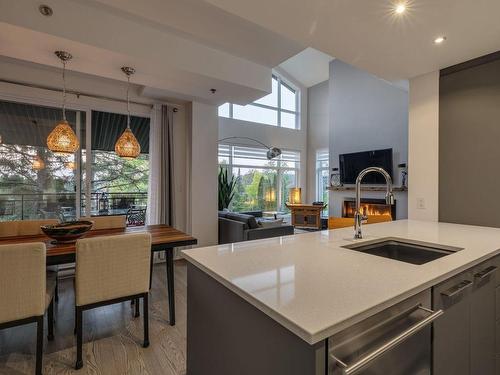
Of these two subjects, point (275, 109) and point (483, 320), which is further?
point (275, 109)

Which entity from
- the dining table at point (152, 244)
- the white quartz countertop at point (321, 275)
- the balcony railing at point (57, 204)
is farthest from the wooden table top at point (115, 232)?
the balcony railing at point (57, 204)

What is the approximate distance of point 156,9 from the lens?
2453 millimetres

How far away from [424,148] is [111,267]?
281cm

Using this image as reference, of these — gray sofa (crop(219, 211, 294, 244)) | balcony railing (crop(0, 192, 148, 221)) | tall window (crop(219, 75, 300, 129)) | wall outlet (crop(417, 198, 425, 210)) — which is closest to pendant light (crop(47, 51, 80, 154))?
balcony railing (crop(0, 192, 148, 221))

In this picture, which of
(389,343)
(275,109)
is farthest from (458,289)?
(275,109)

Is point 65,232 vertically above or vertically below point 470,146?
below

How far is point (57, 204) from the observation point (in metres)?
3.61

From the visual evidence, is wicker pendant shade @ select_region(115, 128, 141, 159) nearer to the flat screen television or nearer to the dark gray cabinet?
the dark gray cabinet

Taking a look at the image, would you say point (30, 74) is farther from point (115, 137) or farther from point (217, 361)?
point (217, 361)

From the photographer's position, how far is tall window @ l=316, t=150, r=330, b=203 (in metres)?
7.81

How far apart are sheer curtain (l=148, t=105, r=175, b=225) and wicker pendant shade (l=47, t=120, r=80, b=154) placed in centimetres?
150

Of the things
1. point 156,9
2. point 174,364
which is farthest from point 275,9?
point 174,364

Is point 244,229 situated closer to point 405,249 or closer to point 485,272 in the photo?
point 405,249

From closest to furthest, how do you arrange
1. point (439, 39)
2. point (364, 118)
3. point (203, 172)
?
point (439, 39)
point (203, 172)
point (364, 118)
